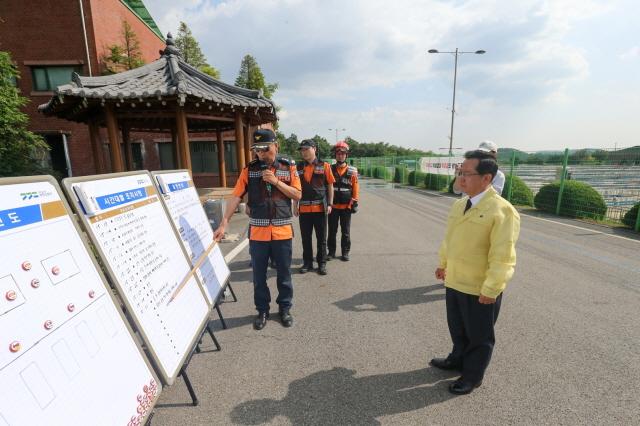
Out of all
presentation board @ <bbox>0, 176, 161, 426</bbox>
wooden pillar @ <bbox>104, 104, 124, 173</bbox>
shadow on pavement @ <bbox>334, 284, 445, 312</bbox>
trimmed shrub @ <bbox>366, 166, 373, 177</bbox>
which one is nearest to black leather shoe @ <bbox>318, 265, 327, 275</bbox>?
shadow on pavement @ <bbox>334, 284, 445, 312</bbox>

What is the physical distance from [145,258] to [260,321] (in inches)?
64.1

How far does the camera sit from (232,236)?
23.5 ft

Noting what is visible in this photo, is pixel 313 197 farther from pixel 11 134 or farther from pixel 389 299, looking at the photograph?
pixel 11 134

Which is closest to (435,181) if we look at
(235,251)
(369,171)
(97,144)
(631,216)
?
(631,216)

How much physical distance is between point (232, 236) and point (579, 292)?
20.4ft

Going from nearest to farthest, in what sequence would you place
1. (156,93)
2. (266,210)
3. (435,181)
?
(266,210), (156,93), (435,181)

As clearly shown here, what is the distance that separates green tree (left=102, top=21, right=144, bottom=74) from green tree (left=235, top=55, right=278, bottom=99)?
16581mm

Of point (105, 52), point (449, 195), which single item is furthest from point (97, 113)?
point (449, 195)

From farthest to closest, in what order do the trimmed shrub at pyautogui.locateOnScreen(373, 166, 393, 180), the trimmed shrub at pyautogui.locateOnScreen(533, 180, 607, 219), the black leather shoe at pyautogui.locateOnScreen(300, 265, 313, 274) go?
the trimmed shrub at pyautogui.locateOnScreen(373, 166, 393, 180), the trimmed shrub at pyautogui.locateOnScreen(533, 180, 607, 219), the black leather shoe at pyautogui.locateOnScreen(300, 265, 313, 274)

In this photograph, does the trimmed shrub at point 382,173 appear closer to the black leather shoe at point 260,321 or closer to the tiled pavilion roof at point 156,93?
the tiled pavilion roof at point 156,93

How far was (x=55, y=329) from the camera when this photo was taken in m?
1.28

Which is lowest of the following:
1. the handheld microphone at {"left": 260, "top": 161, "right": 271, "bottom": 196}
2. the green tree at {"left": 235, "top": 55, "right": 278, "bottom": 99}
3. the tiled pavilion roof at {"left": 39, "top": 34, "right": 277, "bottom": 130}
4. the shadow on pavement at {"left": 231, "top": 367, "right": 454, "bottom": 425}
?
the shadow on pavement at {"left": 231, "top": 367, "right": 454, "bottom": 425}

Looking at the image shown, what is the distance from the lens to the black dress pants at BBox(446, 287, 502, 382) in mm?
2254

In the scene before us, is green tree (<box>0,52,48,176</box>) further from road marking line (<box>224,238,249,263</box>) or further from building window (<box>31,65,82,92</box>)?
road marking line (<box>224,238,249,263</box>)
